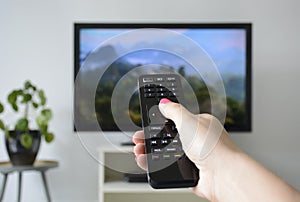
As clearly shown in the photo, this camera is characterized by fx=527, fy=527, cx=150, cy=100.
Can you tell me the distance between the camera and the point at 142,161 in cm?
69

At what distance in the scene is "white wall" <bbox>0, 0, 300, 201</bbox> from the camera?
3.29 meters

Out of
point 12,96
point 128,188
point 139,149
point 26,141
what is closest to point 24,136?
point 26,141

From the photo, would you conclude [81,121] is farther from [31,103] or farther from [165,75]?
[31,103]

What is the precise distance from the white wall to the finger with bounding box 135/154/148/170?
2625 millimetres

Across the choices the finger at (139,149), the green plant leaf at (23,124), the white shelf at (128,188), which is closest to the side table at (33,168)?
the green plant leaf at (23,124)

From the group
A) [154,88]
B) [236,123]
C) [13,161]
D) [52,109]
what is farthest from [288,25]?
[154,88]

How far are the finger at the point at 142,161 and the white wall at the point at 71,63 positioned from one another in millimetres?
2625

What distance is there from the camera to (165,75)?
26.7 inches

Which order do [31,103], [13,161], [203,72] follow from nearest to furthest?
[203,72]
[13,161]
[31,103]

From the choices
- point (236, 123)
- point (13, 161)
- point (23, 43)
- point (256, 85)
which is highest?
point (23, 43)

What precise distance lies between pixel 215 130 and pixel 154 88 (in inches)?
3.8

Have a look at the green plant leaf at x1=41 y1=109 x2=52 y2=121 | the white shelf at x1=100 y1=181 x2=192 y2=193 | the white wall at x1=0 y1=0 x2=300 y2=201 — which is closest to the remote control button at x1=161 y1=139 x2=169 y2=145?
the white shelf at x1=100 y1=181 x2=192 y2=193

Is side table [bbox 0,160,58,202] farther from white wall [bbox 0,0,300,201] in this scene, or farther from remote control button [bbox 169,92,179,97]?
remote control button [bbox 169,92,179,97]

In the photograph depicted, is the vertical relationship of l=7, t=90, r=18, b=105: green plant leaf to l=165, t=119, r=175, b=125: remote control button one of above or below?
above
